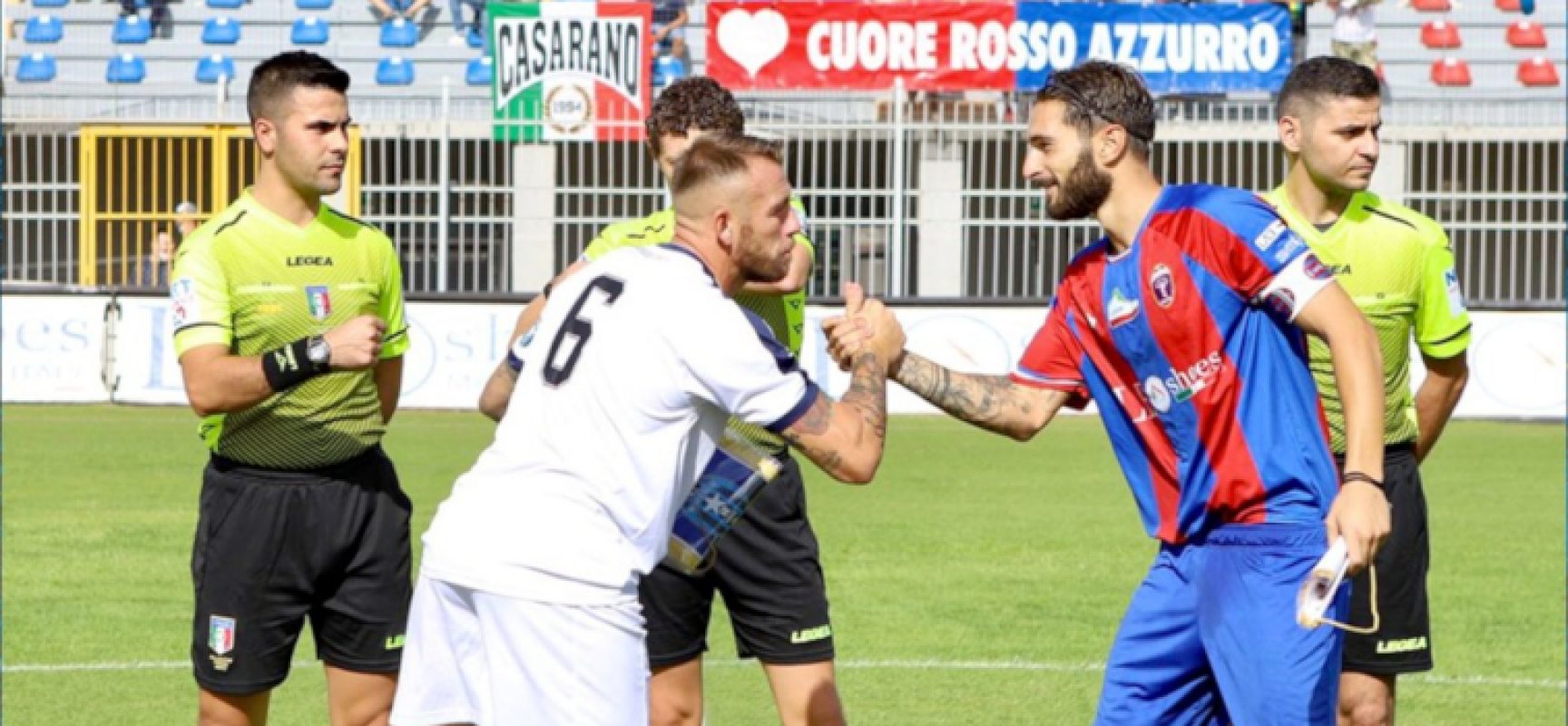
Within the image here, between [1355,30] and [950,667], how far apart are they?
1970 cm

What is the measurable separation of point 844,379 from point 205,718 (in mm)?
14291

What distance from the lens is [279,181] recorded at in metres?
6.90

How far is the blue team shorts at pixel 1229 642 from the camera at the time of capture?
5367 mm

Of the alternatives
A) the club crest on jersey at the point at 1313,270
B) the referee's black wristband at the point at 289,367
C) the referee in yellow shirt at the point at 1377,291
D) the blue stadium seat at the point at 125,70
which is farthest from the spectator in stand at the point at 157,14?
the club crest on jersey at the point at 1313,270

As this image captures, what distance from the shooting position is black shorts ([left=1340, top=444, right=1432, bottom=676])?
7125mm

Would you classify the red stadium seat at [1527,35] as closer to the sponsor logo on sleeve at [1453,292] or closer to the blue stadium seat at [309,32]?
the blue stadium seat at [309,32]

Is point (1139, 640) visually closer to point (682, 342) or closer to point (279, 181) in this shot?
point (682, 342)

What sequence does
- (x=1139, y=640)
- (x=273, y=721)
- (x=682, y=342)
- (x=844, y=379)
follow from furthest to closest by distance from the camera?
(x=844, y=379)
(x=273, y=721)
(x=1139, y=640)
(x=682, y=342)

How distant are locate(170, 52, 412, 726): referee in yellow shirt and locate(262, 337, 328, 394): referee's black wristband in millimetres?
296

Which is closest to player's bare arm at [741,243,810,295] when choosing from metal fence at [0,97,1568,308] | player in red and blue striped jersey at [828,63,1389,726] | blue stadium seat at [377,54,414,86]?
player in red and blue striped jersey at [828,63,1389,726]

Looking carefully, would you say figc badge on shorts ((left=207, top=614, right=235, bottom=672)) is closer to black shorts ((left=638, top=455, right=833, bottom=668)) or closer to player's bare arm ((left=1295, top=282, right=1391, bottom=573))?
black shorts ((left=638, top=455, right=833, bottom=668))

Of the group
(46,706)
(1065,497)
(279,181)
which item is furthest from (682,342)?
(1065,497)

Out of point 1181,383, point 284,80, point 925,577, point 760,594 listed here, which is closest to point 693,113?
point 284,80

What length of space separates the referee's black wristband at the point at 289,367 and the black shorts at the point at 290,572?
0.53m
